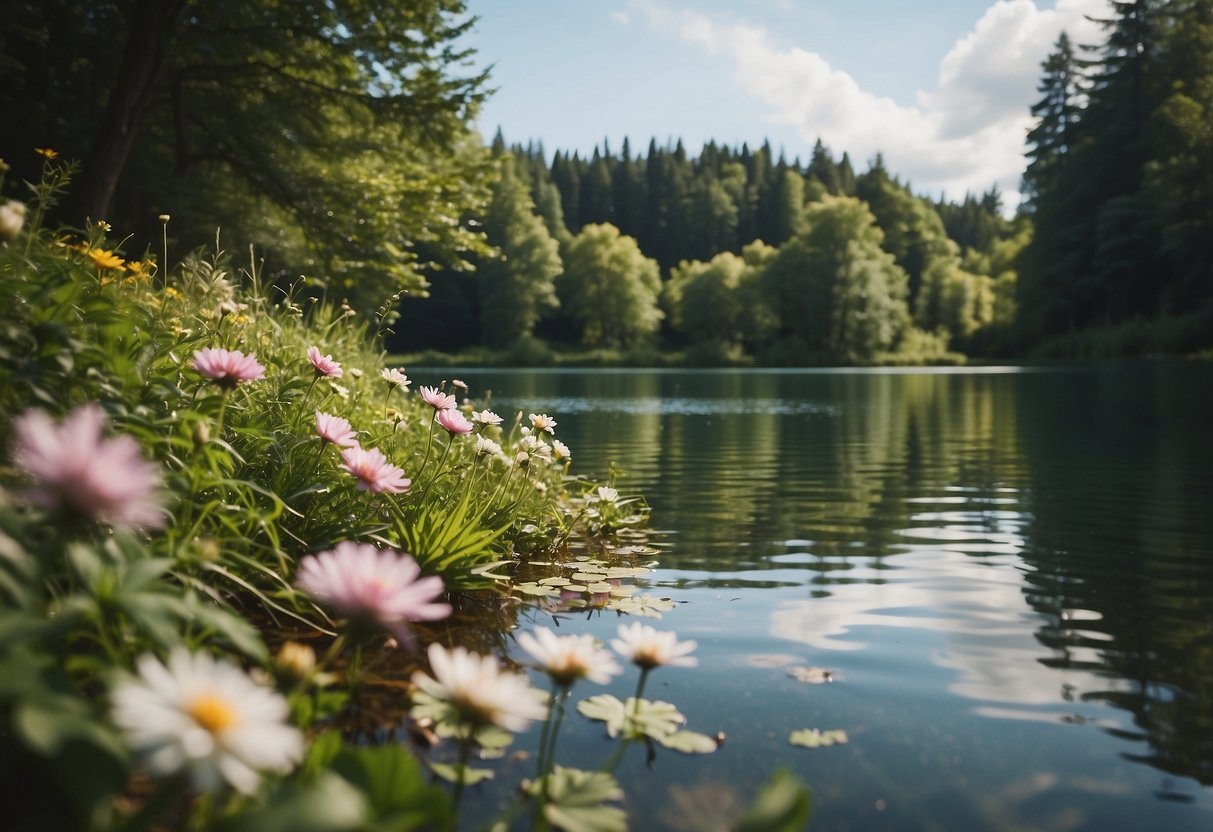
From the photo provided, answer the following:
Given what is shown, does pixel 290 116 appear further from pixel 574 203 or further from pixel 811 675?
pixel 574 203

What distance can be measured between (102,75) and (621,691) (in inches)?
478

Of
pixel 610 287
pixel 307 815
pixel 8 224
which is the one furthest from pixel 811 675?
pixel 610 287

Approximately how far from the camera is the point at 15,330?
1886 mm

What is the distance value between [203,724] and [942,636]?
3002 mm

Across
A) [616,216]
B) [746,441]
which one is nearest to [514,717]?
[746,441]

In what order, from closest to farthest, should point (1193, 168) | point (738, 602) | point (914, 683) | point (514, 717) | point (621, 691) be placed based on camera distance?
point (514, 717)
point (621, 691)
point (914, 683)
point (738, 602)
point (1193, 168)

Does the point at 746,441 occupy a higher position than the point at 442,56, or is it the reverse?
the point at 442,56

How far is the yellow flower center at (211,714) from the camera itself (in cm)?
100

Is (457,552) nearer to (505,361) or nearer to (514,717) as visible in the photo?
(514,717)

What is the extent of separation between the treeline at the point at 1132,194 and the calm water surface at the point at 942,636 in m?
31.0

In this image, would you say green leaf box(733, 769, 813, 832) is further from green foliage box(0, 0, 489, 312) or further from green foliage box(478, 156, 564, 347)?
green foliage box(478, 156, 564, 347)

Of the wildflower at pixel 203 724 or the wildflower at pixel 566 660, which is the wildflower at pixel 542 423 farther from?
the wildflower at pixel 203 724

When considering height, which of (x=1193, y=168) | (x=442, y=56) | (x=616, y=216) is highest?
(x=616, y=216)

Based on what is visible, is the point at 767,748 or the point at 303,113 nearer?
the point at 767,748
